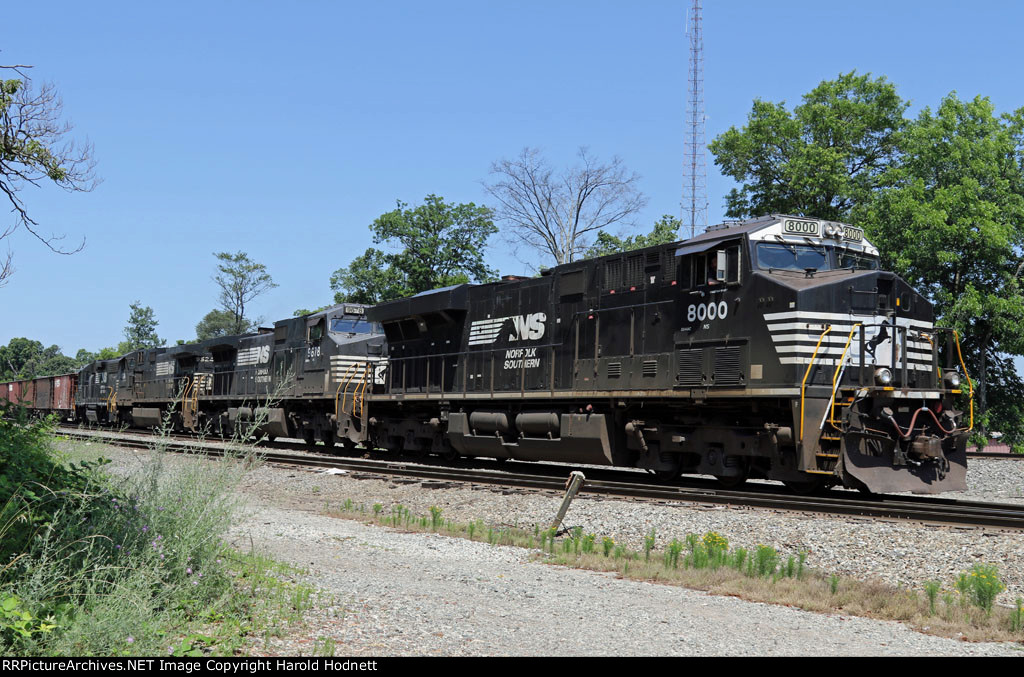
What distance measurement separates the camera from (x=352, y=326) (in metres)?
24.1

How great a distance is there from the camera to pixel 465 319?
19.3m

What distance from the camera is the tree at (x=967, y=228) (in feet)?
81.5

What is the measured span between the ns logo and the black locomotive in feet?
0.12

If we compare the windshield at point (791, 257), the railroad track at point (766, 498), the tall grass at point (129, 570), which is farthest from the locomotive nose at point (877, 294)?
the tall grass at point (129, 570)

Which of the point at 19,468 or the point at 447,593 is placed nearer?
the point at 19,468

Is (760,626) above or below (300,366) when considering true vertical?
below

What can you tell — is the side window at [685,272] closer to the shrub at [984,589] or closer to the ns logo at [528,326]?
the ns logo at [528,326]

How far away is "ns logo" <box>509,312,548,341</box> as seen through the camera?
A: 16938mm

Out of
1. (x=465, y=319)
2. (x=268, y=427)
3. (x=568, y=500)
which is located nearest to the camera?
(x=568, y=500)

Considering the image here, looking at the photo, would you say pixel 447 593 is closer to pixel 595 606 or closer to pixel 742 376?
pixel 595 606

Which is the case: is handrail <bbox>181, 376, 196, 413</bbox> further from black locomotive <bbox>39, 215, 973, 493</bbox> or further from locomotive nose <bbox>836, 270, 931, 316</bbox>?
locomotive nose <bbox>836, 270, 931, 316</bbox>

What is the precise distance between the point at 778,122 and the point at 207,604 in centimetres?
2935

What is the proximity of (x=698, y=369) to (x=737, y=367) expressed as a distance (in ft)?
2.54

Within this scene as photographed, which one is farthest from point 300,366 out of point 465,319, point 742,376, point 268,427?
point 742,376
